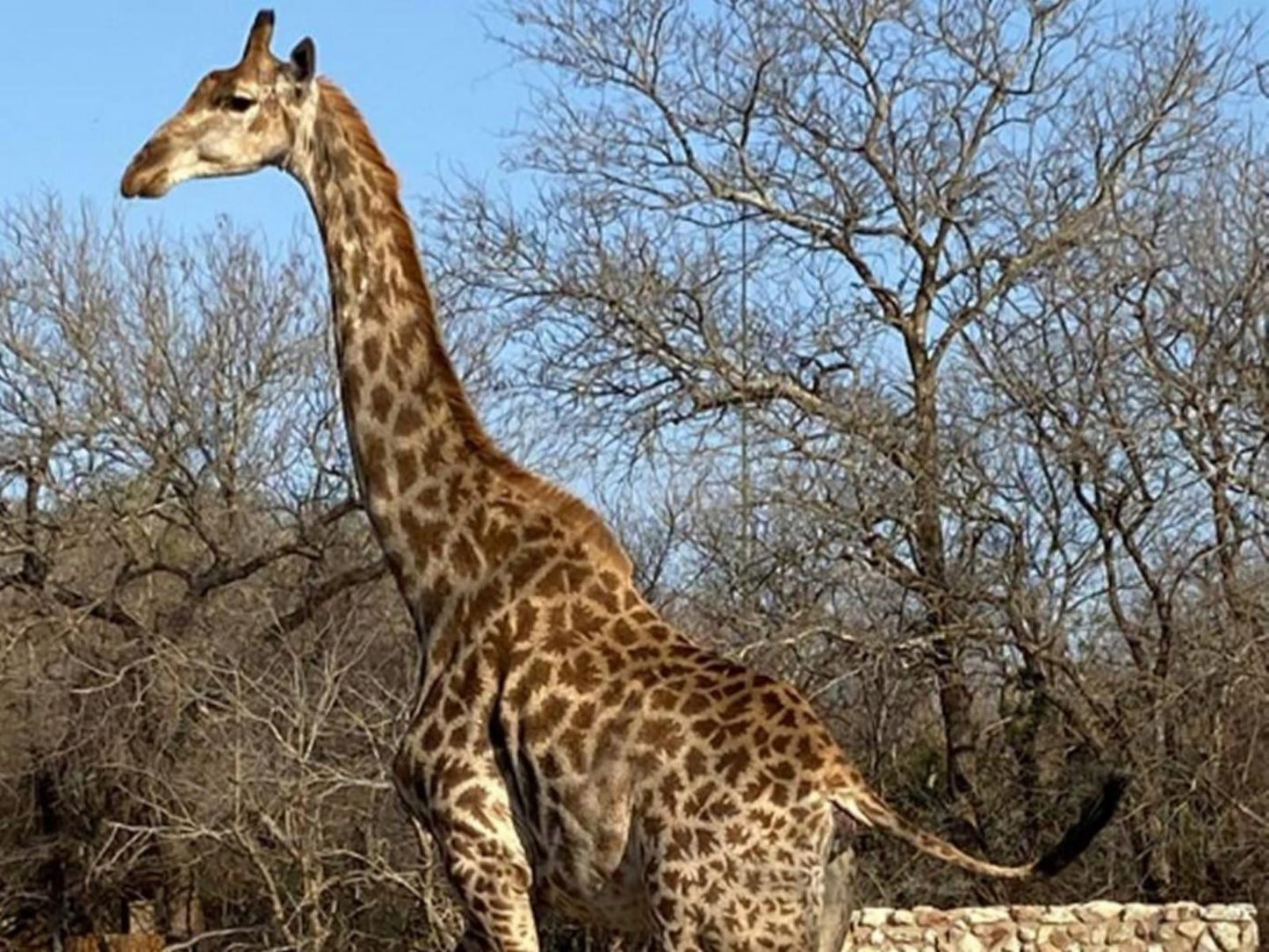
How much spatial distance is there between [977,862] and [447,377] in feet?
Answer: 7.74

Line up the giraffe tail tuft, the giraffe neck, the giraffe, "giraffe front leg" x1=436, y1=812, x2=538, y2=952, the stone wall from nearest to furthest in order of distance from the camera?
1. the giraffe tail tuft
2. the giraffe
3. "giraffe front leg" x1=436, y1=812, x2=538, y2=952
4. the giraffe neck
5. the stone wall

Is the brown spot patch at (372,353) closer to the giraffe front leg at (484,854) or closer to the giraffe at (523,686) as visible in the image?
the giraffe at (523,686)

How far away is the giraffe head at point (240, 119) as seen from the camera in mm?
7582

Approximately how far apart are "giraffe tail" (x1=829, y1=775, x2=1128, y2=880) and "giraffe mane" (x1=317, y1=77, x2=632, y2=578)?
1166mm

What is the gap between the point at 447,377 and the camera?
7.64 meters

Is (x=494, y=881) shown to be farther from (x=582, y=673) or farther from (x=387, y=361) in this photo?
(x=387, y=361)

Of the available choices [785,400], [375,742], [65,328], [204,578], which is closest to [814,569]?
[785,400]

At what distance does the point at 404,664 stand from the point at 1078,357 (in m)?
6.68

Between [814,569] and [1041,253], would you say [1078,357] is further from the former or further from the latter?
[814,569]

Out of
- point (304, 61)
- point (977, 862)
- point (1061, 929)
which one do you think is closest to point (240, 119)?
point (304, 61)

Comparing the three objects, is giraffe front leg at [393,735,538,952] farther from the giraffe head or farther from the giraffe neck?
the giraffe head

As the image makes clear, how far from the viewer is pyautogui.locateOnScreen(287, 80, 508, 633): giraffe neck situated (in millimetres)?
7516

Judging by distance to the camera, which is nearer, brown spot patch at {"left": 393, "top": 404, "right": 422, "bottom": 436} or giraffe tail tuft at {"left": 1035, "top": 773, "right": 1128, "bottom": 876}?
giraffe tail tuft at {"left": 1035, "top": 773, "right": 1128, "bottom": 876}

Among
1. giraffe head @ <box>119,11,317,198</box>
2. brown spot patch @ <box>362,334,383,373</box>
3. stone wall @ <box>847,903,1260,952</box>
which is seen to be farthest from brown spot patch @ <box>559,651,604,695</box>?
stone wall @ <box>847,903,1260,952</box>
